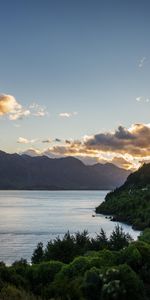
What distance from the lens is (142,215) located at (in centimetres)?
15075

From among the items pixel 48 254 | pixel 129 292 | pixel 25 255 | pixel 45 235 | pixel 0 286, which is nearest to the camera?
pixel 0 286

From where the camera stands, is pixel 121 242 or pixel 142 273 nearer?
pixel 142 273

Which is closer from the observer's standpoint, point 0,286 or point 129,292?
point 0,286

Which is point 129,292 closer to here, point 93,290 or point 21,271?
point 93,290

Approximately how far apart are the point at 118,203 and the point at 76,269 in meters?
160

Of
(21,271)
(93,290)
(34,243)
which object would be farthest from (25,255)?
(93,290)

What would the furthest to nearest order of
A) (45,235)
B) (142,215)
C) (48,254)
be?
(142,215) → (45,235) → (48,254)

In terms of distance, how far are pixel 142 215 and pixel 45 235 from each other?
135ft

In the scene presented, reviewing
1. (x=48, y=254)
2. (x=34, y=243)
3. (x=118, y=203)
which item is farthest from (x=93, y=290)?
(x=118, y=203)

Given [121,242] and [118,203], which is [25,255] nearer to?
[121,242]

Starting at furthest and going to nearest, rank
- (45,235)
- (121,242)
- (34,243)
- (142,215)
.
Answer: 1. (142,215)
2. (45,235)
3. (34,243)
4. (121,242)

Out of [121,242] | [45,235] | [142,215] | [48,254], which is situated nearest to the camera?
[48,254]

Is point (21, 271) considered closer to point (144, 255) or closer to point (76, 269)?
point (76, 269)

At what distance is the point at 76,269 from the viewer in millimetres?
35844
